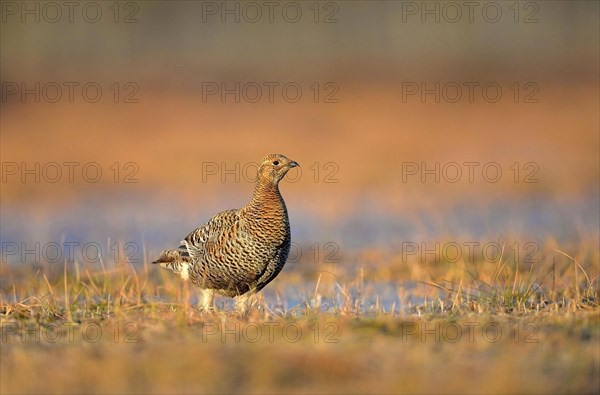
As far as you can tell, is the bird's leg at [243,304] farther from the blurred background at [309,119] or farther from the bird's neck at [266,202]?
the blurred background at [309,119]

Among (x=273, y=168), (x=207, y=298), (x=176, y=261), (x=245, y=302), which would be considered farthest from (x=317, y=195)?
(x=245, y=302)

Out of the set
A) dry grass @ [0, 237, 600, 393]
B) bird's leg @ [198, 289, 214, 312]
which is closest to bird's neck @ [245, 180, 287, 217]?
dry grass @ [0, 237, 600, 393]

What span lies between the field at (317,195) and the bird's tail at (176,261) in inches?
8.1

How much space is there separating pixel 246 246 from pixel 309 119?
17.8m

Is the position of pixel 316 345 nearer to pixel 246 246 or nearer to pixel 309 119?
pixel 246 246

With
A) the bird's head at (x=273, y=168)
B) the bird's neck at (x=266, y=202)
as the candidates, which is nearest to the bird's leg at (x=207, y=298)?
the bird's neck at (x=266, y=202)

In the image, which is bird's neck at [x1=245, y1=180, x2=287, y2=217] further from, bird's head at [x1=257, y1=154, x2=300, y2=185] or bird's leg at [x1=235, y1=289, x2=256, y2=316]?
bird's leg at [x1=235, y1=289, x2=256, y2=316]

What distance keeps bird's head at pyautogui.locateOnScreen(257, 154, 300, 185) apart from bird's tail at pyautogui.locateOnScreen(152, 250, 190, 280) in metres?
1.07

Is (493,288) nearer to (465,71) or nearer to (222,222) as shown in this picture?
(222,222)

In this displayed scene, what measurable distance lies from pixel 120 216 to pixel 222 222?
7.51m

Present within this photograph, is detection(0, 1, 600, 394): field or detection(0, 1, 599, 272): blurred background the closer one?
detection(0, 1, 600, 394): field

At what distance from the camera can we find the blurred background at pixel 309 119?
16.9 meters

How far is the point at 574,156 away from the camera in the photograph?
72.8ft

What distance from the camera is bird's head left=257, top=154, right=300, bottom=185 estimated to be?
9.81 m
